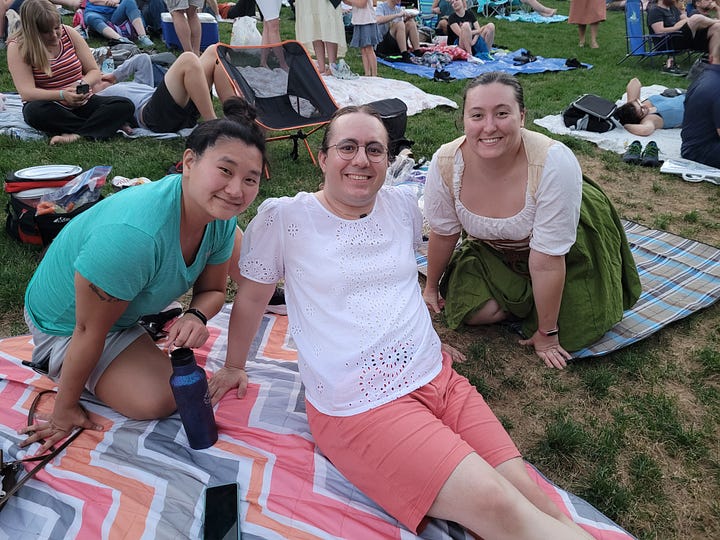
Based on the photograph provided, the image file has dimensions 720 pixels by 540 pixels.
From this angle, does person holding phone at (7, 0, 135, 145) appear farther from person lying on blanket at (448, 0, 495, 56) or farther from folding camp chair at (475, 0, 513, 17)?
folding camp chair at (475, 0, 513, 17)

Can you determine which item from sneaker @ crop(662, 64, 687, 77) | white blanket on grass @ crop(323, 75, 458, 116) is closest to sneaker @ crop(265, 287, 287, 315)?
white blanket on grass @ crop(323, 75, 458, 116)

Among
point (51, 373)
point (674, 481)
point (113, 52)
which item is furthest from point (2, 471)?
point (113, 52)

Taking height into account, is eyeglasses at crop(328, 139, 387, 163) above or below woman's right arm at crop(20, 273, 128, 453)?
above

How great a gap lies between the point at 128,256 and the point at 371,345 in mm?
872

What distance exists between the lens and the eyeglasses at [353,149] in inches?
81.7

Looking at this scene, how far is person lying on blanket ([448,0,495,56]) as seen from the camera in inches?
429

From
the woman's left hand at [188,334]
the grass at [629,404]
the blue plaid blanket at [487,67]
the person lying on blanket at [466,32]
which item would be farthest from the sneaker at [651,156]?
the person lying on blanket at [466,32]

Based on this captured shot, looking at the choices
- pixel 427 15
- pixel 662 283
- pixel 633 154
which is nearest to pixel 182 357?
pixel 662 283

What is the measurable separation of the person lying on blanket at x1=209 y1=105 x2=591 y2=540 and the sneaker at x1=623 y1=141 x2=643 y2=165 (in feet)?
14.1

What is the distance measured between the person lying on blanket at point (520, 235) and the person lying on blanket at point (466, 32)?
29.0ft

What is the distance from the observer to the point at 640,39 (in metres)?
10.6

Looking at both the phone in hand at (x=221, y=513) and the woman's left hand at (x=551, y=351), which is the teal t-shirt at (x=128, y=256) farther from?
the woman's left hand at (x=551, y=351)

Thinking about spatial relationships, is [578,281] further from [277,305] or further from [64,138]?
[64,138]

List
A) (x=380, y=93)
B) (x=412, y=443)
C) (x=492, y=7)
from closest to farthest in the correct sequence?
1. (x=412, y=443)
2. (x=380, y=93)
3. (x=492, y=7)
